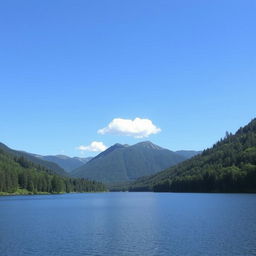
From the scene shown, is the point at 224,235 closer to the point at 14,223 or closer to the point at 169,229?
the point at 169,229

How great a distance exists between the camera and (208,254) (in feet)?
184

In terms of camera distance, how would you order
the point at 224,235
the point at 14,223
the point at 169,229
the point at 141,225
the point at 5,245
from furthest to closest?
the point at 14,223, the point at 141,225, the point at 169,229, the point at 224,235, the point at 5,245

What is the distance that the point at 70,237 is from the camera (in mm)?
73250

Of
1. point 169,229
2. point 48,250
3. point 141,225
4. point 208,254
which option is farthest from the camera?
point 141,225

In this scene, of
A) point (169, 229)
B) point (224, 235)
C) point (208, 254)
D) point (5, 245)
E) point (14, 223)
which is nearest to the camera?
point (208, 254)

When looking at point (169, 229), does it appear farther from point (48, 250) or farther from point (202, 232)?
point (48, 250)

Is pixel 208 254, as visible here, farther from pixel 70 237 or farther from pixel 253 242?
pixel 70 237

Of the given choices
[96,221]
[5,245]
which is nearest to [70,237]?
[5,245]

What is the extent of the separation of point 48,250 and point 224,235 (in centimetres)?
2992

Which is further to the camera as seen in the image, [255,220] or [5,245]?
[255,220]

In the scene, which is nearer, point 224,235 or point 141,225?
point 224,235

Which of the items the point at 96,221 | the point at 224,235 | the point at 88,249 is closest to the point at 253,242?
the point at 224,235

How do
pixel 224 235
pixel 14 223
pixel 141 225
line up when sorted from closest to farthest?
pixel 224 235, pixel 141 225, pixel 14 223

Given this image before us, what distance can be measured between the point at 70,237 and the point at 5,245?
11.7m
